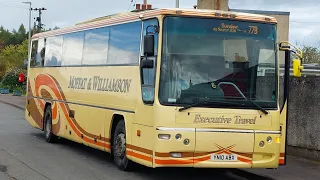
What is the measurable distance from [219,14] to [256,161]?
267 centimetres

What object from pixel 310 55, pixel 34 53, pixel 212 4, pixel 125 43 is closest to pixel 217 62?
pixel 125 43

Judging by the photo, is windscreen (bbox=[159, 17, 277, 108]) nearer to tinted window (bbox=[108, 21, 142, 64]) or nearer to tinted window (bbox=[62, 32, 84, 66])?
tinted window (bbox=[108, 21, 142, 64])

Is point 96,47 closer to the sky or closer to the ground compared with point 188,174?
closer to the sky

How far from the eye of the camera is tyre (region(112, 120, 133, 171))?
11430 mm

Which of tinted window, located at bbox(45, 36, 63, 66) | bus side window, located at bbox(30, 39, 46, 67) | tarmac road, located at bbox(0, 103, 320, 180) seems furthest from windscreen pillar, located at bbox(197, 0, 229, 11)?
bus side window, located at bbox(30, 39, 46, 67)

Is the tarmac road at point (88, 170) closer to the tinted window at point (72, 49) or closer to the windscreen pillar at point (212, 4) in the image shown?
the tinted window at point (72, 49)

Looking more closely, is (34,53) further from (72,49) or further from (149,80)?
(149,80)

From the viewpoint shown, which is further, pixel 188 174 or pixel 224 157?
pixel 188 174

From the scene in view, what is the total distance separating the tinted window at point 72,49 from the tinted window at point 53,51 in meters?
0.42

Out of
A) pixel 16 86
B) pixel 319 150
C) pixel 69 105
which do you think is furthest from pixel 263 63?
pixel 16 86

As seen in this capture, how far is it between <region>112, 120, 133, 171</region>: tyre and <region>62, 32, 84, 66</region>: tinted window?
3284 mm

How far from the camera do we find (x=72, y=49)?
15.1 m

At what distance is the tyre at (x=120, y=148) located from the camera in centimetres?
1143

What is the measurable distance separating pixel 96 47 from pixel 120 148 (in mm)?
2890
